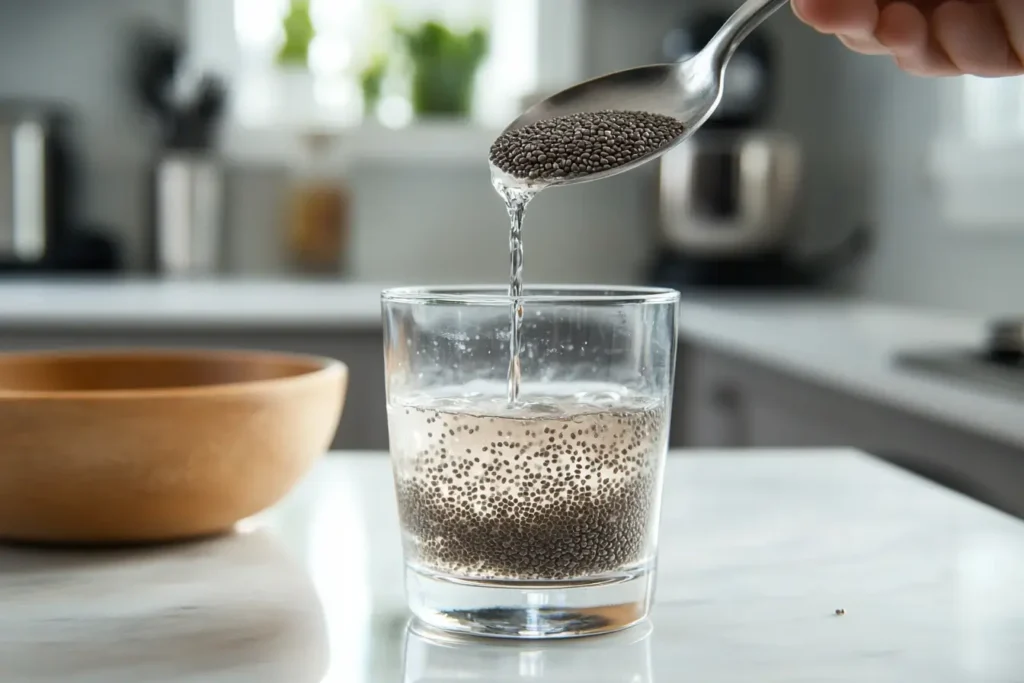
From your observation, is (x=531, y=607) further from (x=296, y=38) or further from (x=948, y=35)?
(x=296, y=38)

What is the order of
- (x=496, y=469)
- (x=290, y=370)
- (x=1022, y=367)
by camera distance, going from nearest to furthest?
(x=496, y=469) → (x=290, y=370) → (x=1022, y=367)

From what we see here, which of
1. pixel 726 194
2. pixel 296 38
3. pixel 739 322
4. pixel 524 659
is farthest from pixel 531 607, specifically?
pixel 296 38

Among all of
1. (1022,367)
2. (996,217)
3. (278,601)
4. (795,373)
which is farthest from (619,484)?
(996,217)

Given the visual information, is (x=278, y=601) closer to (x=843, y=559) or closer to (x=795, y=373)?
(x=843, y=559)

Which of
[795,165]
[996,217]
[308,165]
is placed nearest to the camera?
[996,217]

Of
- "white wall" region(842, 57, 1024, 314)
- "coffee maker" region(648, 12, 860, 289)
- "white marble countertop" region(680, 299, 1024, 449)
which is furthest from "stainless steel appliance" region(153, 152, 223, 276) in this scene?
"white wall" region(842, 57, 1024, 314)

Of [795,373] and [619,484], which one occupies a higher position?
[619,484]

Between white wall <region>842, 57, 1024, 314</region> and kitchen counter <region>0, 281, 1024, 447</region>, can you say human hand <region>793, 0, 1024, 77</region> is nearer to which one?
kitchen counter <region>0, 281, 1024, 447</region>
